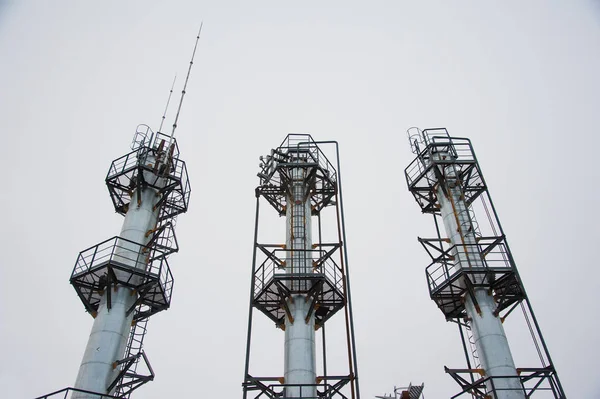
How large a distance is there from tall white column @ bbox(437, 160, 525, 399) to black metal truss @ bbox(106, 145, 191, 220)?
1459 cm

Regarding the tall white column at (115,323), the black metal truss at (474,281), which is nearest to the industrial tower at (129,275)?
the tall white column at (115,323)

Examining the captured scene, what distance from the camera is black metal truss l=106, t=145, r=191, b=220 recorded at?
25.6m

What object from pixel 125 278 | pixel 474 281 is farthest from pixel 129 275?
A: pixel 474 281

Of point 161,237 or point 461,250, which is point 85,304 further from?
point 461,250

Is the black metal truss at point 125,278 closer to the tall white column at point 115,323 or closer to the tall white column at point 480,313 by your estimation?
the tall white column at point 115,323

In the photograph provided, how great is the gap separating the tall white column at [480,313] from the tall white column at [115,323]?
49.9 feet

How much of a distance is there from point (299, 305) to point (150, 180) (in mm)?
10889

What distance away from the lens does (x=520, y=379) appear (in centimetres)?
1948

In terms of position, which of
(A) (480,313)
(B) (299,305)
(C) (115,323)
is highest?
(B) (299,305)

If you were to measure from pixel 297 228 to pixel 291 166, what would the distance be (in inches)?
145

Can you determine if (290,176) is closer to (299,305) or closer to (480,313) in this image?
(299,305)

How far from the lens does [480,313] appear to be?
21.3m

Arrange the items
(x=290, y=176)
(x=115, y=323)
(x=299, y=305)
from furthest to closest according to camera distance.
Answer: (x=290, y=176) < (x=299, y=305) < (x=115, y=323)

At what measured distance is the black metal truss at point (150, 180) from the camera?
2562 cm
